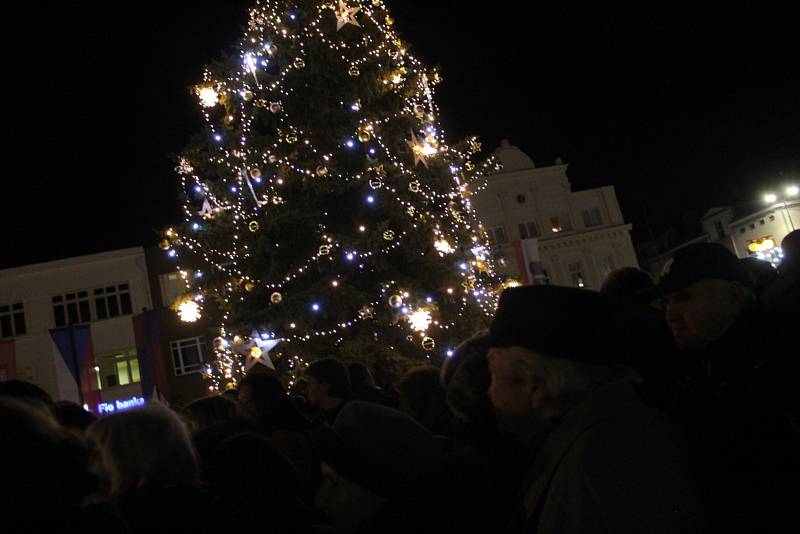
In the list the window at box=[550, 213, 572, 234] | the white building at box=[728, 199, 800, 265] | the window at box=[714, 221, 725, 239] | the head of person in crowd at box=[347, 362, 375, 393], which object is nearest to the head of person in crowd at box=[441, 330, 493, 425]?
the head of person in crowd at box=[347, 362, 375, 393]

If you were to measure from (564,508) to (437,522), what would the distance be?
2.49 feet

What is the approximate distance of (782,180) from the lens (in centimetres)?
5084

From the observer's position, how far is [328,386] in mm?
5809

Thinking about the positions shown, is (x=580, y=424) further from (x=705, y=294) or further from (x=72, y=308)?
(x=72, y=308)

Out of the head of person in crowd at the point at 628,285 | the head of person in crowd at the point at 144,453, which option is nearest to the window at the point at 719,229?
the head of person in crowd at the point at 628,285

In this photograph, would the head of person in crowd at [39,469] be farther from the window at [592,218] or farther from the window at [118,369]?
the window at [592,218]

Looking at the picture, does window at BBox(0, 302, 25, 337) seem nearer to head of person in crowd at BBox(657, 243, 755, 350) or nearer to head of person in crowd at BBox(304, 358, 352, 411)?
head of person in crowd at BBox(304, 358, 352, 411)

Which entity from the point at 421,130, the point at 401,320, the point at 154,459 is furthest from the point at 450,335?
the point at 154,459

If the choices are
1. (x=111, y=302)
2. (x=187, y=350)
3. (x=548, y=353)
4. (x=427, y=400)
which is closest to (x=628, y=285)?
(x=427, y=400)

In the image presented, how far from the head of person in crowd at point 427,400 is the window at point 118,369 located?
32070mm

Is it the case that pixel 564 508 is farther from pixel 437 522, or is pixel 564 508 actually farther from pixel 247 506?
pixel 247 506

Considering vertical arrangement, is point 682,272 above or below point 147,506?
above

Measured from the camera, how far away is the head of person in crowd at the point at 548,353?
81.5 inches

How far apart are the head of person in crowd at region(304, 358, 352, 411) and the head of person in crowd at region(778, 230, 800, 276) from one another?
3.61 meters
